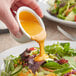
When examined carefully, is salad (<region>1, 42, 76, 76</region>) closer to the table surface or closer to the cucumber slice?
the cucumber slice

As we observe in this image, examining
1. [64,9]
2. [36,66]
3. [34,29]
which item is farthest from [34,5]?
[64,9]

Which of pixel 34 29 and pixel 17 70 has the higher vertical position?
pixel 34 29

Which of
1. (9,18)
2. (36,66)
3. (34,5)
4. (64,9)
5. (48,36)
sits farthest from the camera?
(64,9)

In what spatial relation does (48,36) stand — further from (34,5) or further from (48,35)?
(34,5)

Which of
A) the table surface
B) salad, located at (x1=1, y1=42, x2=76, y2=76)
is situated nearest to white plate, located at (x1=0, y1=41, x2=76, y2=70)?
salad, located at (x1=1, y1=42, x2=76, y2=76)

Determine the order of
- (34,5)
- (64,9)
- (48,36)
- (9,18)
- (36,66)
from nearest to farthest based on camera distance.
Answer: (9,18)
(36,66)
(34,5)
(48,36)
(64,9)

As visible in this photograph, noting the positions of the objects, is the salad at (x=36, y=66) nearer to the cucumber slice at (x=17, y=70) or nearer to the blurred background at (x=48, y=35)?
the cucumber slice at (x=17, y=70)

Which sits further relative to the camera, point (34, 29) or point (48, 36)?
point (48, 36)

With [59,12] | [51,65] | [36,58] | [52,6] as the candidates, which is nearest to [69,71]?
[51,65]
